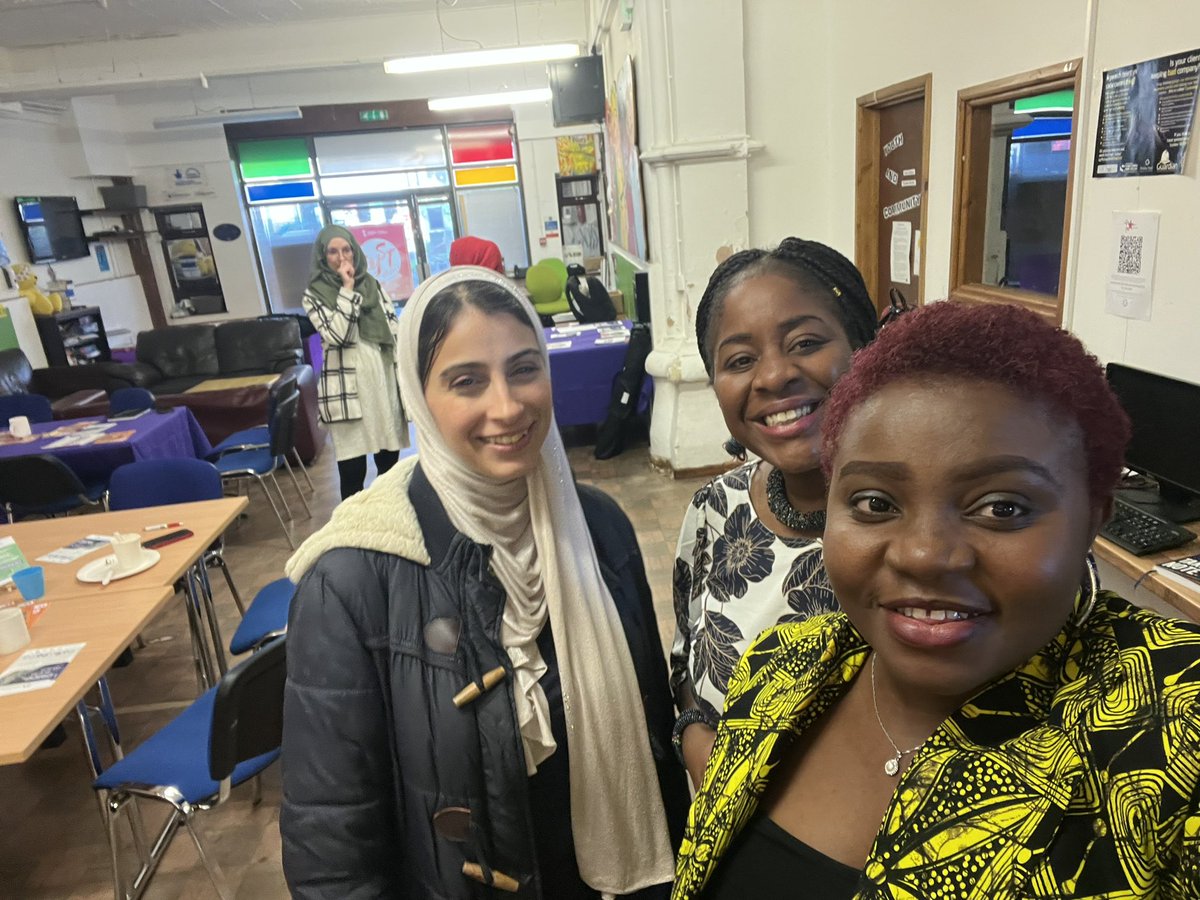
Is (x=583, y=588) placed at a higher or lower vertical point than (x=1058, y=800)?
lower

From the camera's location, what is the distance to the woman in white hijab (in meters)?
1.06

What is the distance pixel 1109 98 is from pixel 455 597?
229 cm

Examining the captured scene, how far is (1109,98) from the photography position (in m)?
2.10

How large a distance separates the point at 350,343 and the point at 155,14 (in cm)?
510

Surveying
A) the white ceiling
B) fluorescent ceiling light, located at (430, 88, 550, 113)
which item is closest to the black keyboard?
fluorescent ceiling light, located at (430, 88, 550, 113)

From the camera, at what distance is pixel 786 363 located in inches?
42.4

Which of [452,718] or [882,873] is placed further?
[452,718]

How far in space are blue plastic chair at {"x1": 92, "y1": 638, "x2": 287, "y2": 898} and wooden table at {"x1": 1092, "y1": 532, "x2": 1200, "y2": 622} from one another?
1.94m

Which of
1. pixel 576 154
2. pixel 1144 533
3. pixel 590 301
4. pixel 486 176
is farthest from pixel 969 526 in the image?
pixel 486 176

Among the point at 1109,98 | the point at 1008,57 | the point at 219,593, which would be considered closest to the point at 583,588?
the point at 1109,98

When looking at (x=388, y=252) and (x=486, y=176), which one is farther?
(x=388, y=252)

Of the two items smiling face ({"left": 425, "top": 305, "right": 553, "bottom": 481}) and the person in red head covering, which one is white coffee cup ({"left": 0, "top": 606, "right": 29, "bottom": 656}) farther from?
the person in red head covering

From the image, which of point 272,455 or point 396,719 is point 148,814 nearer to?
point 396,719

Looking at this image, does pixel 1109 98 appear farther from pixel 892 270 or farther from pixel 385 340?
pixel 385 340
